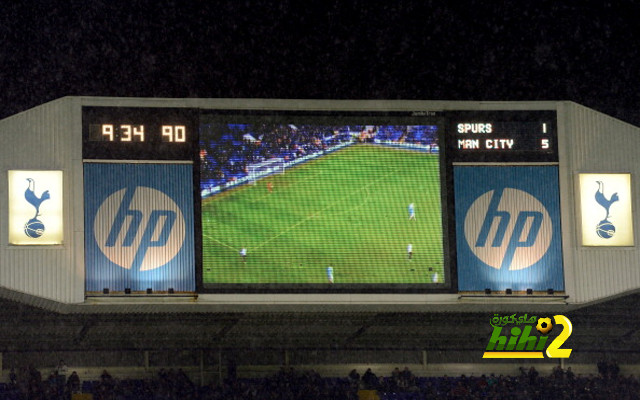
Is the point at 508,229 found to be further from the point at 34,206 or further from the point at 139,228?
the point at 34,206

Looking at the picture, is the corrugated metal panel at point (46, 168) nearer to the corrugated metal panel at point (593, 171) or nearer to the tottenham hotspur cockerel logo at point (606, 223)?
the corrugated metal panel at point (593, 171)

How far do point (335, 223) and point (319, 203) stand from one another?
2.02 ft

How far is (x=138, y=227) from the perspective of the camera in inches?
1036

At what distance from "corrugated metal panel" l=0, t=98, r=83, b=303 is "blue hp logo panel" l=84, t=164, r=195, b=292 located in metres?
0.37

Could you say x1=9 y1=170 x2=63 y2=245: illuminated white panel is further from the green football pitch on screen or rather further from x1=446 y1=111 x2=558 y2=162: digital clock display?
x1=446 y1=111 x2=558 y2=162: digital clock display

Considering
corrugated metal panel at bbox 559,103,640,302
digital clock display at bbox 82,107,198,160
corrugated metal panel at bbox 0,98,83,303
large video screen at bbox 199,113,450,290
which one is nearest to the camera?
corrugated metal panel at bbox 0,98,83,303

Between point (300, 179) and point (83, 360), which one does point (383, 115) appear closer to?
point (300, 179)

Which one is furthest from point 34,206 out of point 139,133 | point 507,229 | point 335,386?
point 507,229

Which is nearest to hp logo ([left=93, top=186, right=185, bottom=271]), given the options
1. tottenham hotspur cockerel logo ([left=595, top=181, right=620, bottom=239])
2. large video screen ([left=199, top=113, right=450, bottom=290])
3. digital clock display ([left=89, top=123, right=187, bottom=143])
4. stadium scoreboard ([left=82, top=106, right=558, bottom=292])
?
stadium scoreboard ([left=82, top=106, right=558, bottom=292])

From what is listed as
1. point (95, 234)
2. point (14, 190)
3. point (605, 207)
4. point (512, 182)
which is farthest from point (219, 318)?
point (605, 207)

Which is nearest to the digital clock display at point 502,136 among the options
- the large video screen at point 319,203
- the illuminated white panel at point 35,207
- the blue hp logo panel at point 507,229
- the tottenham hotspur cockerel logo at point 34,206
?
the blue hp logo panel at point 507,229

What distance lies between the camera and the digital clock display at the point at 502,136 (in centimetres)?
2777

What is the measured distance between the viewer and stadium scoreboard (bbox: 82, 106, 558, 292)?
87.5 ft

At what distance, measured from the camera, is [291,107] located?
2741 centimetres
